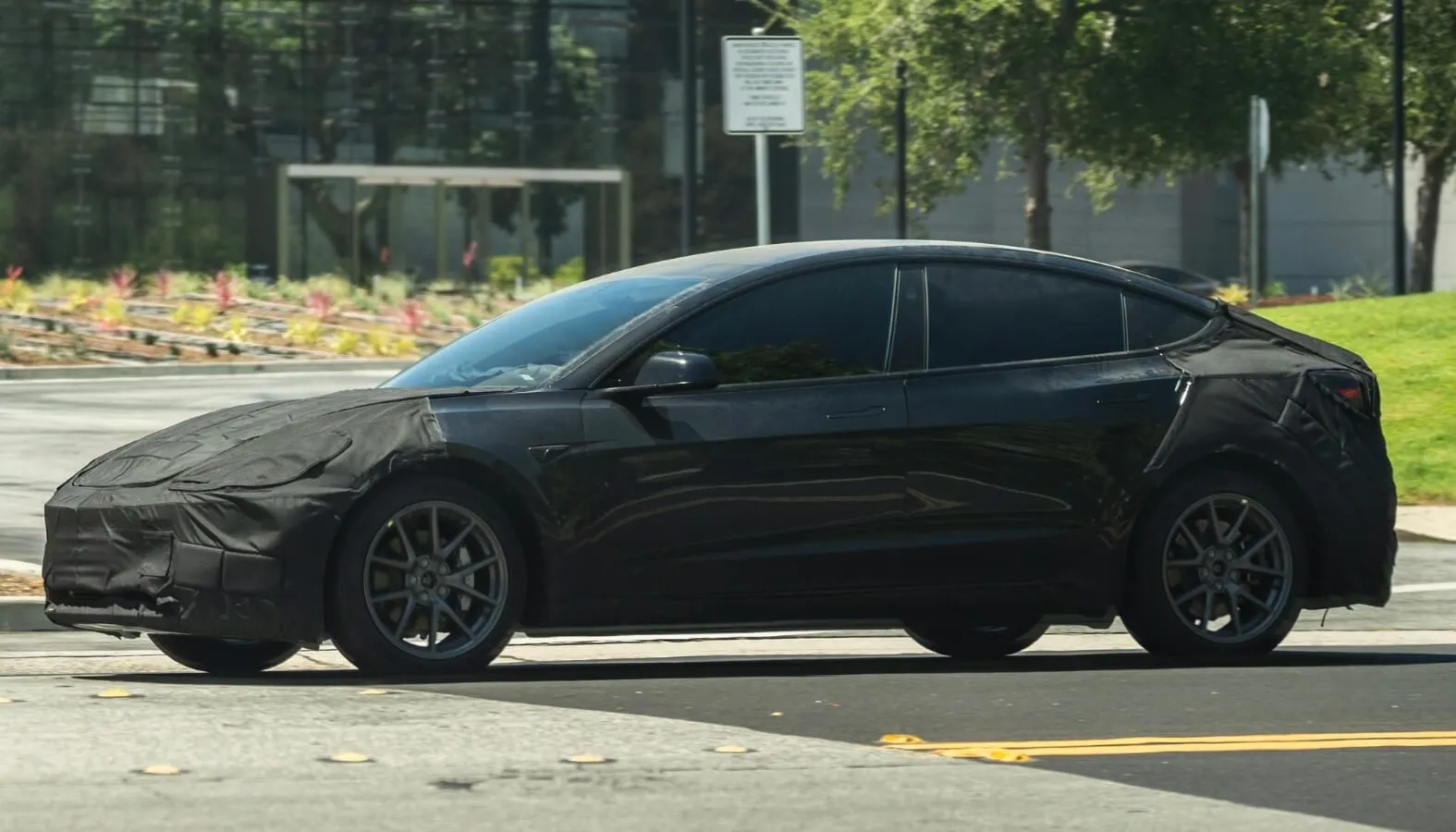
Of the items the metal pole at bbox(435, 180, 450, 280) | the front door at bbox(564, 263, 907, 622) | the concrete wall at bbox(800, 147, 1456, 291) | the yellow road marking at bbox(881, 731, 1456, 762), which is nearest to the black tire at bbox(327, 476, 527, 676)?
→ the front door at bbox(564, 263, 907, 622)

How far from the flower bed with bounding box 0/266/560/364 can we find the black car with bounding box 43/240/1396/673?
72.8ft

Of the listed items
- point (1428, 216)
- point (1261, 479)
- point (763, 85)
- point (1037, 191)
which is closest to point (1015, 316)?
point (1261, 479)

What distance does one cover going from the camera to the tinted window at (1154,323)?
9.29 metres

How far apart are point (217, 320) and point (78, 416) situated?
13.4m

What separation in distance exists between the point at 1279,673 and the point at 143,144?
39.7 meters

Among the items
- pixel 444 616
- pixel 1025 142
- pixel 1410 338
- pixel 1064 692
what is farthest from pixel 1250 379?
pixel 1025 142

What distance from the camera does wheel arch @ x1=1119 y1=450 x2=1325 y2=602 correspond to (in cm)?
908

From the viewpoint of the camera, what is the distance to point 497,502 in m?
8.27

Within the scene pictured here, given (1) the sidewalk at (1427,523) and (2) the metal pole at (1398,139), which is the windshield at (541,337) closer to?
(1) the sidewalk at (1427,523)

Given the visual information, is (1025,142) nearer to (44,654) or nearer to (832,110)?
(832,110)

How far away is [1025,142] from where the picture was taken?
36.6 metres

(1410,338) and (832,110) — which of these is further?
(832,110)

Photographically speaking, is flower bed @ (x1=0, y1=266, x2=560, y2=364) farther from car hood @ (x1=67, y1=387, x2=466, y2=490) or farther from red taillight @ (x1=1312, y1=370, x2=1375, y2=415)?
red taillight @ (x1=1312, y1=370, x2=1375, y2=415)

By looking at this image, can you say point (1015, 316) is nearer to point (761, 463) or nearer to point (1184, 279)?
point (761, 463)
